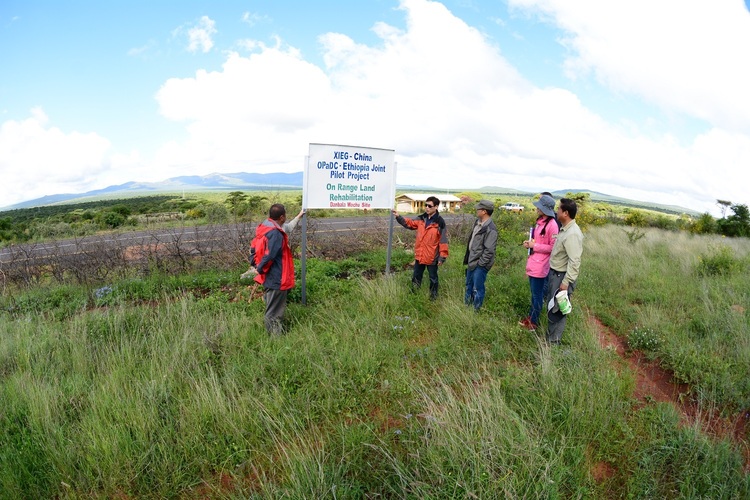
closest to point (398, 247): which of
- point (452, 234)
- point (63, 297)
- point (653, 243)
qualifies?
point (452, 234)

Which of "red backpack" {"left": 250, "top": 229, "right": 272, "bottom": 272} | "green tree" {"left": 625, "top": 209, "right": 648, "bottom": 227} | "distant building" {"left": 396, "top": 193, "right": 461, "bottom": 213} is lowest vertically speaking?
"red backpack" {"left": 250, "top": 229, "right": 272, "bottom": 272}

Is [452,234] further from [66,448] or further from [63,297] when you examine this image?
[66,448]

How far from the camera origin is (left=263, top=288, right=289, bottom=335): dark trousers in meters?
5.03

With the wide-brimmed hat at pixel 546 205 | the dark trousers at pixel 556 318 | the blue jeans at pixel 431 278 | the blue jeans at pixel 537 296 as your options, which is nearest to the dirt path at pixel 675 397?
the dark trousers at pixel 556 318

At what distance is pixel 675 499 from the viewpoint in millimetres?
2512

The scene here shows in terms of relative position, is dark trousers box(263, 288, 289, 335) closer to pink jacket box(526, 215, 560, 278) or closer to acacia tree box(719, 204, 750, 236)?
pink jacket box(526, 215, 560, 278)

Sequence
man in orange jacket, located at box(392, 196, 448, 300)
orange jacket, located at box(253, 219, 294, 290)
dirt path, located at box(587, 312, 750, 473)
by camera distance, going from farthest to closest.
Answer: man in orange jacket, located at box(392, 196, 448, 300) → orange jacket, located at box(253, 219, 294, 290) → dirt path, located at box(587, 312, 750, 473)

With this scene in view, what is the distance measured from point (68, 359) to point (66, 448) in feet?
6.46

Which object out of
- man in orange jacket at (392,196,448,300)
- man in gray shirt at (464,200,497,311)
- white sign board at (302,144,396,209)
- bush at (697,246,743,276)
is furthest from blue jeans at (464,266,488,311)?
bush at (697,246,743,276)

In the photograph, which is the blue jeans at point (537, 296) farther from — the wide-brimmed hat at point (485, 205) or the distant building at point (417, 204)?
the distant building at point (417, 204)

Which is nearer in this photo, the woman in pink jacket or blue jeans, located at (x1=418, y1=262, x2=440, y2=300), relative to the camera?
the woman in pink jacket

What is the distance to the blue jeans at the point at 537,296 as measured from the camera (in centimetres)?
517

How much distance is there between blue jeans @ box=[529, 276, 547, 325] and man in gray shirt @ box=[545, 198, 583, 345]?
327 mm

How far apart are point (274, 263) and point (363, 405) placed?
2.40 metres
